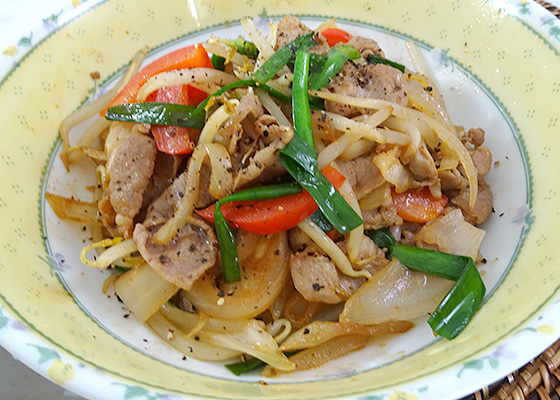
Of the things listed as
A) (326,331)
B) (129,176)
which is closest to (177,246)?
(129,176)

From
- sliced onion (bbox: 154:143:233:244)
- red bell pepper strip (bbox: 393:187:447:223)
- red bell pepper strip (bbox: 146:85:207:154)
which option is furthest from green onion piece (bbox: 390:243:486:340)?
red bell pepper strip (bbox: 146:85:207:154)

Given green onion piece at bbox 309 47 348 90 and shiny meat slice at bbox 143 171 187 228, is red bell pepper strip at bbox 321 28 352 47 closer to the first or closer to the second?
green onion piece at bbox 309 47 348 90

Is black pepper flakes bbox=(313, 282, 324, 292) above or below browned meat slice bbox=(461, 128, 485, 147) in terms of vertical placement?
below

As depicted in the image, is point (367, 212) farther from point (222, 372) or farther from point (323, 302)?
point (222, 372)

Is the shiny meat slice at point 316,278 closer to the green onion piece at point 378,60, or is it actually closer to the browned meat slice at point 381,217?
the browned meat slice at point 381,217

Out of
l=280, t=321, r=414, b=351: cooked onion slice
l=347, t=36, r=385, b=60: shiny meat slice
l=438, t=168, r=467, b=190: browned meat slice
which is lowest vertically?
l=280, t=321, r=414, b=351: cooked onion slice

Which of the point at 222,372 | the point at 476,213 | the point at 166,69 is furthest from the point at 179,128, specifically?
the point at 476,213

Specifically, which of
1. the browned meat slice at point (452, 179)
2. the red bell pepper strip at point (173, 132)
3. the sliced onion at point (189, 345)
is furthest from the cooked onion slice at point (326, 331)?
the red bell pepper strip at point (173, 132)
